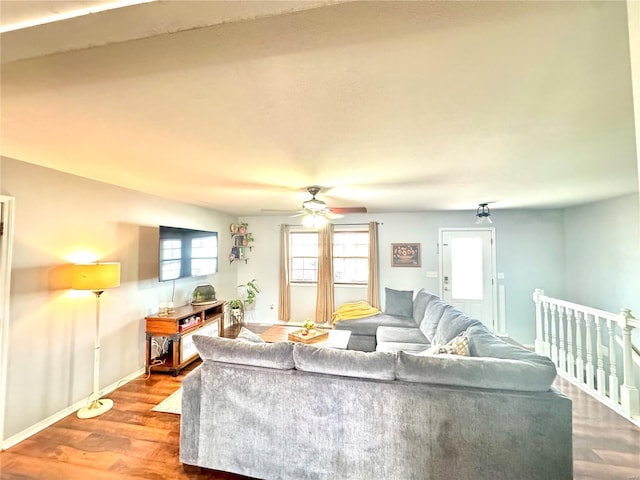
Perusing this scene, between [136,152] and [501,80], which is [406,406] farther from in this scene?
[136,152]

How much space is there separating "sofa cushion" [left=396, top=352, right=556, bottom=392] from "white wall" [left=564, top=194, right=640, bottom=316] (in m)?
3.41

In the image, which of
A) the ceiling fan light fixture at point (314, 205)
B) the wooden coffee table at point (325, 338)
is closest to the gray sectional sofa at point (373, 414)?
the wooden coffee table at point (325, 338)

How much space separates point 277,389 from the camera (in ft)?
6.12

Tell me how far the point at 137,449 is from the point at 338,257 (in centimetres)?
432

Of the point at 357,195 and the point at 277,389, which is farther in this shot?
the point at 357,195

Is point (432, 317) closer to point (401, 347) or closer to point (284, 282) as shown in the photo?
point (401, 347)

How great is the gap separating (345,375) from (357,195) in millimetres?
2444

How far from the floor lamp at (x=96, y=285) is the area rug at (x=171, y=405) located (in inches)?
19.5

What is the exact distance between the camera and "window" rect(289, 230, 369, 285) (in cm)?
576

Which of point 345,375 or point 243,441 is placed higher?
point 345,375

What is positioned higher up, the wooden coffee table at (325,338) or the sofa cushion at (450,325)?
the sofa cushion at (450,325)

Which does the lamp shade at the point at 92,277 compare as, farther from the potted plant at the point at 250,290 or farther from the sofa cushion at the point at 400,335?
the potted plant at the point at 250,290

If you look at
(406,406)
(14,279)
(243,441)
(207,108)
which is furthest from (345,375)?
(14,279)

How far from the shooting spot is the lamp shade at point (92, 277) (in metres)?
2.56
